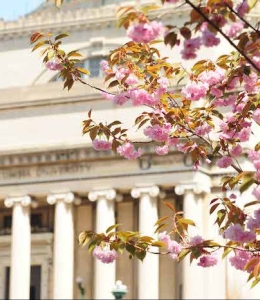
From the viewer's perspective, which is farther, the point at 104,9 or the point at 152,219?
the point at 104,9

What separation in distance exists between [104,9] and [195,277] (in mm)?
21580

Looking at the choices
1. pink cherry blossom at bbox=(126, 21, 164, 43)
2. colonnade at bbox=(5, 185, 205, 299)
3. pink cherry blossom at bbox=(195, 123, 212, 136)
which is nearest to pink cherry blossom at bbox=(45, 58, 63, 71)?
pink cherry blossom at bbox=(195, 123, 212, 136)

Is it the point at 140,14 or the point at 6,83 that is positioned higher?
the point at 6,83

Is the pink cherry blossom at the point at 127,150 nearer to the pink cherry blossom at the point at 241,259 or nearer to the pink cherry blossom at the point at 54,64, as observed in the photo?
the pink cherry blossom at the point at 54,64

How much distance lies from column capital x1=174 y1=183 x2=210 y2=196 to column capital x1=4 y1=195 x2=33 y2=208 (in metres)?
8.26

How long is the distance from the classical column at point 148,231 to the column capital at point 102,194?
1135 millimetres

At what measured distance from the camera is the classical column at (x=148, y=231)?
189 ft

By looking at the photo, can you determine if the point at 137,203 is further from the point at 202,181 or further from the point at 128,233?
the point at 128,233

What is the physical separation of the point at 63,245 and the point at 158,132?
148 feet

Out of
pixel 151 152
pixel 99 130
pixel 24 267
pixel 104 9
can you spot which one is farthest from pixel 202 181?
pixel 99 130

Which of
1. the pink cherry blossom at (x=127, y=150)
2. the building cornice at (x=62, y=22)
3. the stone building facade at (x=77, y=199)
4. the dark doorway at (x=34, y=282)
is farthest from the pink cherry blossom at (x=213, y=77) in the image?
the building cornice at (x=62, y=22)

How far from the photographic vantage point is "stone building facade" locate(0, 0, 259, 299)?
58312 mm

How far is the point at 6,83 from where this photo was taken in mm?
72312

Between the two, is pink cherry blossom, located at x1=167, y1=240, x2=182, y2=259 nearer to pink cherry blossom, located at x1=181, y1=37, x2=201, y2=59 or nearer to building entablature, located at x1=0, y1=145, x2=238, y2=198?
pink cherry blossom, located at x1=181, y1=37, x2=201, y2=59
